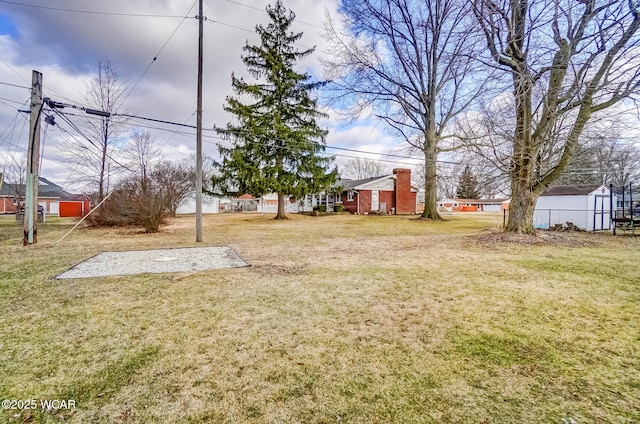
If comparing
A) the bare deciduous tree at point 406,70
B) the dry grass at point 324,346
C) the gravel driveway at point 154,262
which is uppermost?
the bare deciduous tree at point 406,70

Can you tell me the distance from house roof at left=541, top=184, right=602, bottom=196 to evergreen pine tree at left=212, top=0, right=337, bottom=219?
1298cm

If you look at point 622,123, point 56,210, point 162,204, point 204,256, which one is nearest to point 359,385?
point 204,256

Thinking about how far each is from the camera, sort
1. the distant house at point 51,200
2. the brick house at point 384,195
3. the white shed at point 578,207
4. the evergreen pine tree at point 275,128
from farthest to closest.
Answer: the distant house at point 51,200
the brick house at point 384,195
the evergreen pine tree at point 275,128
the white shed at point 578,207

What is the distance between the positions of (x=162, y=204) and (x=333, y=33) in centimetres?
1328

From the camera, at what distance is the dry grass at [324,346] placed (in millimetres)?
1911

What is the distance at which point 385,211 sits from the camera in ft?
92.2

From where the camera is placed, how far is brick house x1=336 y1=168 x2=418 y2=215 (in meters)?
27.5

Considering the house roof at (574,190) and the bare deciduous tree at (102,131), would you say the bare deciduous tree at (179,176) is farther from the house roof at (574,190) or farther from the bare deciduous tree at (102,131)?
the house roof at (574,190)

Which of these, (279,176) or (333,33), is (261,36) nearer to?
(333,33)

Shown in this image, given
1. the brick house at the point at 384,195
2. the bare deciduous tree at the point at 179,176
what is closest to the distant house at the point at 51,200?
the bare deciduous tree at the point at 179,176

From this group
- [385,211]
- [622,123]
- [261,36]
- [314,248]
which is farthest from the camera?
[385,211]

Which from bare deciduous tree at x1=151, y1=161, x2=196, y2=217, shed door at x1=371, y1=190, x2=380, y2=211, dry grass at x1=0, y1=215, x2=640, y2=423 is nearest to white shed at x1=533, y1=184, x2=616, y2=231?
dry grass at x1=0, y1=215, x2=640, y2=423

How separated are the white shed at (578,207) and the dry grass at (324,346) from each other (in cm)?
1199

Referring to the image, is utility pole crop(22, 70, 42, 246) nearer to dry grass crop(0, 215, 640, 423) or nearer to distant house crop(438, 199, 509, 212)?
dry grass crop(0, 215, 640, 423)
